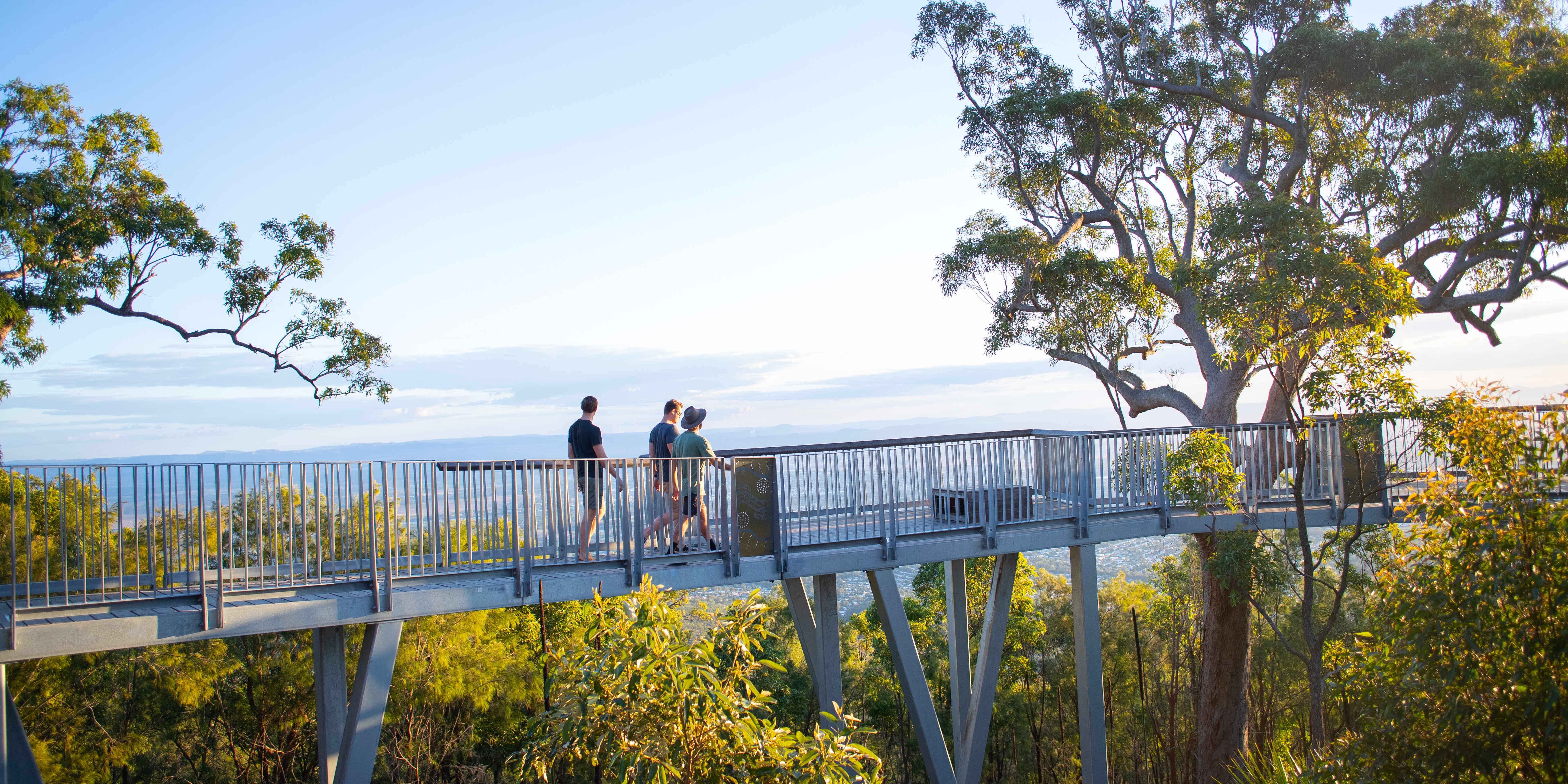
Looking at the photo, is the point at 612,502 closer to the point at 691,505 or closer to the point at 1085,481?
the point at 691,505

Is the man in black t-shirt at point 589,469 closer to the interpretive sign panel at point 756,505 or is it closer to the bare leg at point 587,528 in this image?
the bare leg at point 587,528

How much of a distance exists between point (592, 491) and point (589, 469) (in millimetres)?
319

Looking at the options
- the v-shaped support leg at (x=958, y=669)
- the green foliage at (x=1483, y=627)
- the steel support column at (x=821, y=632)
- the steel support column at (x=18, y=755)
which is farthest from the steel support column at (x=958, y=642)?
the steel support column at (x=18, y=755)

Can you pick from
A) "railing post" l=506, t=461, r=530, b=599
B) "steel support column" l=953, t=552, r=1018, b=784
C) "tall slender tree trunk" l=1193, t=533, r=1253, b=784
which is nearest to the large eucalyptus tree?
"tall slender tree trunk" l=1193, t=533, r=1253, b=784

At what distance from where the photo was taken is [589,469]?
755cm

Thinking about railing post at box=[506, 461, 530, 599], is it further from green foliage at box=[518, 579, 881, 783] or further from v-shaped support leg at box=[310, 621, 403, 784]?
green foliage at box=[518, 579, 881, 783]

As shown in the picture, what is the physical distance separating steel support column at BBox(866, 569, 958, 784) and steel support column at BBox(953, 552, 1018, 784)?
40cm

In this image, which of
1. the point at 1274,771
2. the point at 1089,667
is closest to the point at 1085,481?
the point at 1089,667

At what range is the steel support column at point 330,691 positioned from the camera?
6.90 m

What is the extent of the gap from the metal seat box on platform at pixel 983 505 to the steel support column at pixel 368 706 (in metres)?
5.54

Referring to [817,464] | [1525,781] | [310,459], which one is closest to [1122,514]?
[817,464]

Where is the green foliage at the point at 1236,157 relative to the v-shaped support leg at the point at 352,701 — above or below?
above

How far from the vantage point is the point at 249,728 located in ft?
72.0

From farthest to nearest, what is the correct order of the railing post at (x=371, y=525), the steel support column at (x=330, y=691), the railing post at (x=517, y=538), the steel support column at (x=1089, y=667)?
1. the steel support column at (x=1089, y=667)
2. the railing post at (x=517, y=538)
3. the steel support column at (x=330, y=691)
4. the railing post at (x=371, y=525)
